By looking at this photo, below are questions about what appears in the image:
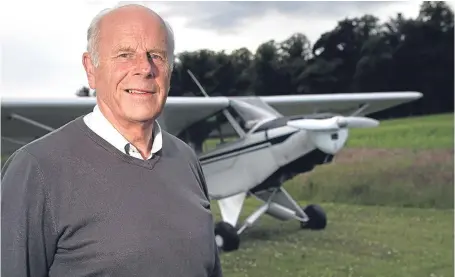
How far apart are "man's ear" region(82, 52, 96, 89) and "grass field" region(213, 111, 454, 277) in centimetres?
391

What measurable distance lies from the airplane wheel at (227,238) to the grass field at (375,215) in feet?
0.39

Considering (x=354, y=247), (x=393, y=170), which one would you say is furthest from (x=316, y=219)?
(x=393, y=170)

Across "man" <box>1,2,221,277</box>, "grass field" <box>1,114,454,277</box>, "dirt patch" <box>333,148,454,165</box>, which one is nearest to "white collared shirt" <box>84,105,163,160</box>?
"man" <box>1,2,221,277</box>

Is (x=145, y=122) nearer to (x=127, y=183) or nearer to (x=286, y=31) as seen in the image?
(x=127, y=183)

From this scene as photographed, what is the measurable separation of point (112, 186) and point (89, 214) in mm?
55

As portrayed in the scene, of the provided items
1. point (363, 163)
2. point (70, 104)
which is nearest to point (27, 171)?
point (70, 104)

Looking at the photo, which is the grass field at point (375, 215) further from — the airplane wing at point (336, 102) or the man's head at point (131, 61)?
the man's head at point (131, 61)

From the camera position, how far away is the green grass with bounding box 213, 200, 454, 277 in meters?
4.90

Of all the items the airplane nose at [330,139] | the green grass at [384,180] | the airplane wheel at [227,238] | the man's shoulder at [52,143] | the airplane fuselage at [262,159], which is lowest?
the green grass at [384,180]

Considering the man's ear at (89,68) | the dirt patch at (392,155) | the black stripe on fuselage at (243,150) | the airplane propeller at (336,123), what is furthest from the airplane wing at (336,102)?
the man's ear at (89,68)

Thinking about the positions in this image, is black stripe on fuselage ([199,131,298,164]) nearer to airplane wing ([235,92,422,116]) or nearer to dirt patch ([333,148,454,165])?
airplane wing ([235,92,422,116])

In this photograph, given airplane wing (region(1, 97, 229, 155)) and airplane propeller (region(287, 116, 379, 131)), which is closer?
airplane wing (region(1, 97, 229, 155))

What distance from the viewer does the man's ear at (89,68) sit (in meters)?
1.08

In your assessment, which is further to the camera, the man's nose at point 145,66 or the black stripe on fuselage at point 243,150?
the black stripe on fuselage at point 243,150
